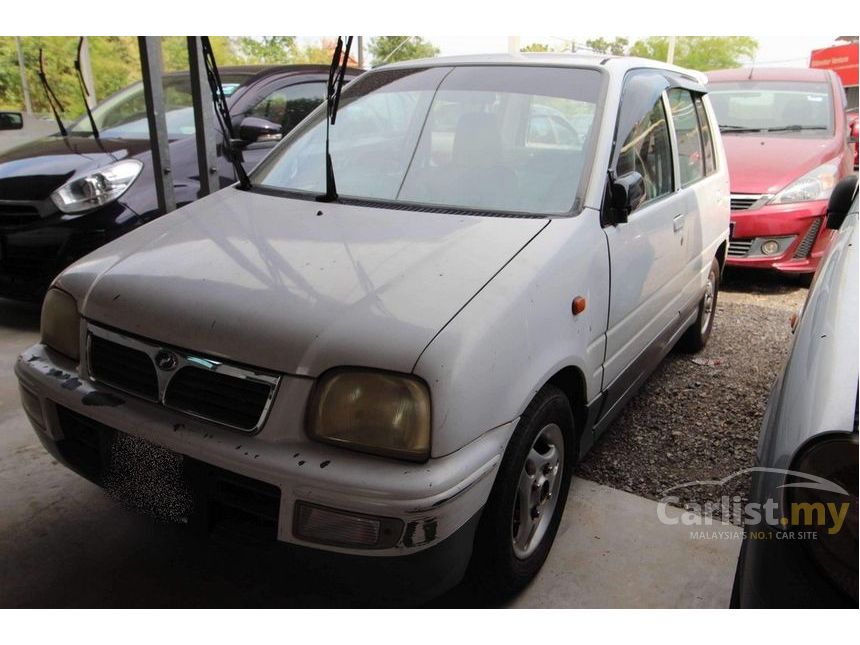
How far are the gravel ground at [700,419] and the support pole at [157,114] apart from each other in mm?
2841

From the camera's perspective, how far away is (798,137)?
618 cm

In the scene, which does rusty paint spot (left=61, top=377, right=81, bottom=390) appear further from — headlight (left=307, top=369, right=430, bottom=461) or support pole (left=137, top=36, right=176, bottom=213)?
support pole (left=137, top=36, right=176, bottom=213)

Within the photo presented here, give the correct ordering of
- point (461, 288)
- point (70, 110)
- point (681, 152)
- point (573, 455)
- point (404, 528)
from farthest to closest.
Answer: point (70, 110), point (681, 152), point (573, 455), point (461, 288), point (404, 528)

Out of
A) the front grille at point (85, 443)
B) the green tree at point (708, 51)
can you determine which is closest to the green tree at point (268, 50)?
the front grille at point (85, 443)

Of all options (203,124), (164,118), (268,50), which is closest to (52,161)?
(164,118)

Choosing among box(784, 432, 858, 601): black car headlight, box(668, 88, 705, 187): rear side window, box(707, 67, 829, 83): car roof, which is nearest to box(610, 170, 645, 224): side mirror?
box(668, 88, 705, 187): rear side window

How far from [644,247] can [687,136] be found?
1.22 m

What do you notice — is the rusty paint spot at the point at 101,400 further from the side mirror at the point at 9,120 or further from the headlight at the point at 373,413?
the side mirror at the point at 9,120

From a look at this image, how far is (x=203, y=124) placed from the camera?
388cm

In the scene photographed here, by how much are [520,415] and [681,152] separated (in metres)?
2.14

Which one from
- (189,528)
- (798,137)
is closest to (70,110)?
(798,137)

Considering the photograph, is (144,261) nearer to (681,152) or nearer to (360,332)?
(360,332)

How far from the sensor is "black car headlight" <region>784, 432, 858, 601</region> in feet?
4.03

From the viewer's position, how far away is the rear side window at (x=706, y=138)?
12.9ft
